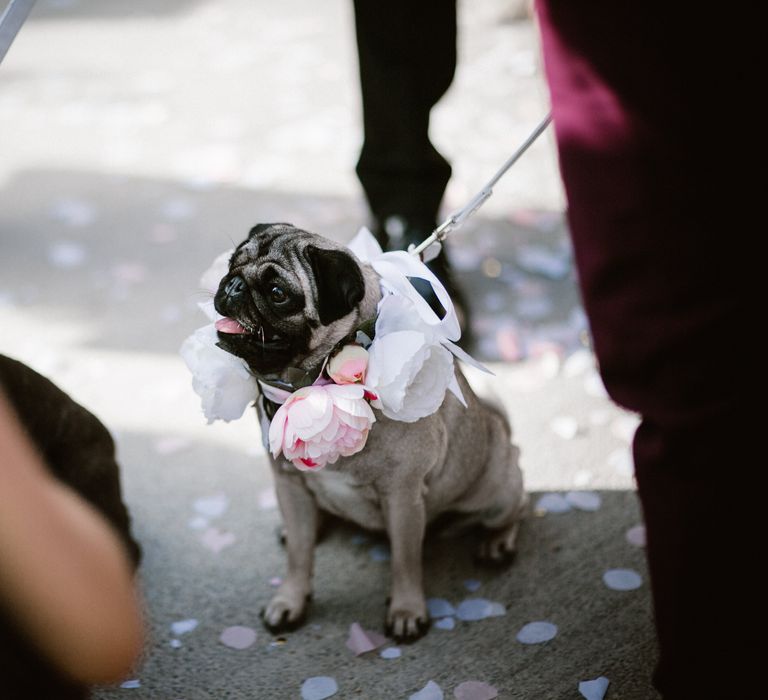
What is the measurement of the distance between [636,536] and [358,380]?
39.6 inches

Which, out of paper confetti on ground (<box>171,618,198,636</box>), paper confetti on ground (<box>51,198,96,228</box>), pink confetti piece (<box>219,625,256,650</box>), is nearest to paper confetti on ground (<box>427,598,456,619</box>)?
pink confetti piece (<box>219,625,256,650</box>)

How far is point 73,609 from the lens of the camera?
35.0 inches

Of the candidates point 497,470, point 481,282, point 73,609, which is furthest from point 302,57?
point 73,609

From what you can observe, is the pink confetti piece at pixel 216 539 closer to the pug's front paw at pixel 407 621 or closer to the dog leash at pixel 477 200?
the pug's front paw at pixel 407 621

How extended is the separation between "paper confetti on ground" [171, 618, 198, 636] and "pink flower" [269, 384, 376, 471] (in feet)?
2.11

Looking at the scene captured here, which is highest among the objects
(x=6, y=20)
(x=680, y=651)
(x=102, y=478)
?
(x=6, y=20)

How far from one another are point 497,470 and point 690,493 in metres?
0.88

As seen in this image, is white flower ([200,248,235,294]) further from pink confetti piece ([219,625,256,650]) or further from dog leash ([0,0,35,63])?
pink confetti piece ([219,625,256,650])

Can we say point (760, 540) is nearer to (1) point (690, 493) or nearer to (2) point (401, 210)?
(1) point (690, 493)

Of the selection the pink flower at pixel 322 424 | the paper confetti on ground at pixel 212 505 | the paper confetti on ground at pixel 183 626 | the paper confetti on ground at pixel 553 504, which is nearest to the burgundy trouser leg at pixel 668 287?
the pink flower at pixel 322 424

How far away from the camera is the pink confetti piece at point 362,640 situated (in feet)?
6.48

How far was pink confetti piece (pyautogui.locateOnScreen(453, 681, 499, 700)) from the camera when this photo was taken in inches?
72.1

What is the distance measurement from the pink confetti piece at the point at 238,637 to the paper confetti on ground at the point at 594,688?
0.74 m

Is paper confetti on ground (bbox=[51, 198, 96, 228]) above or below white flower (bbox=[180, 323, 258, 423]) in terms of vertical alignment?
below
